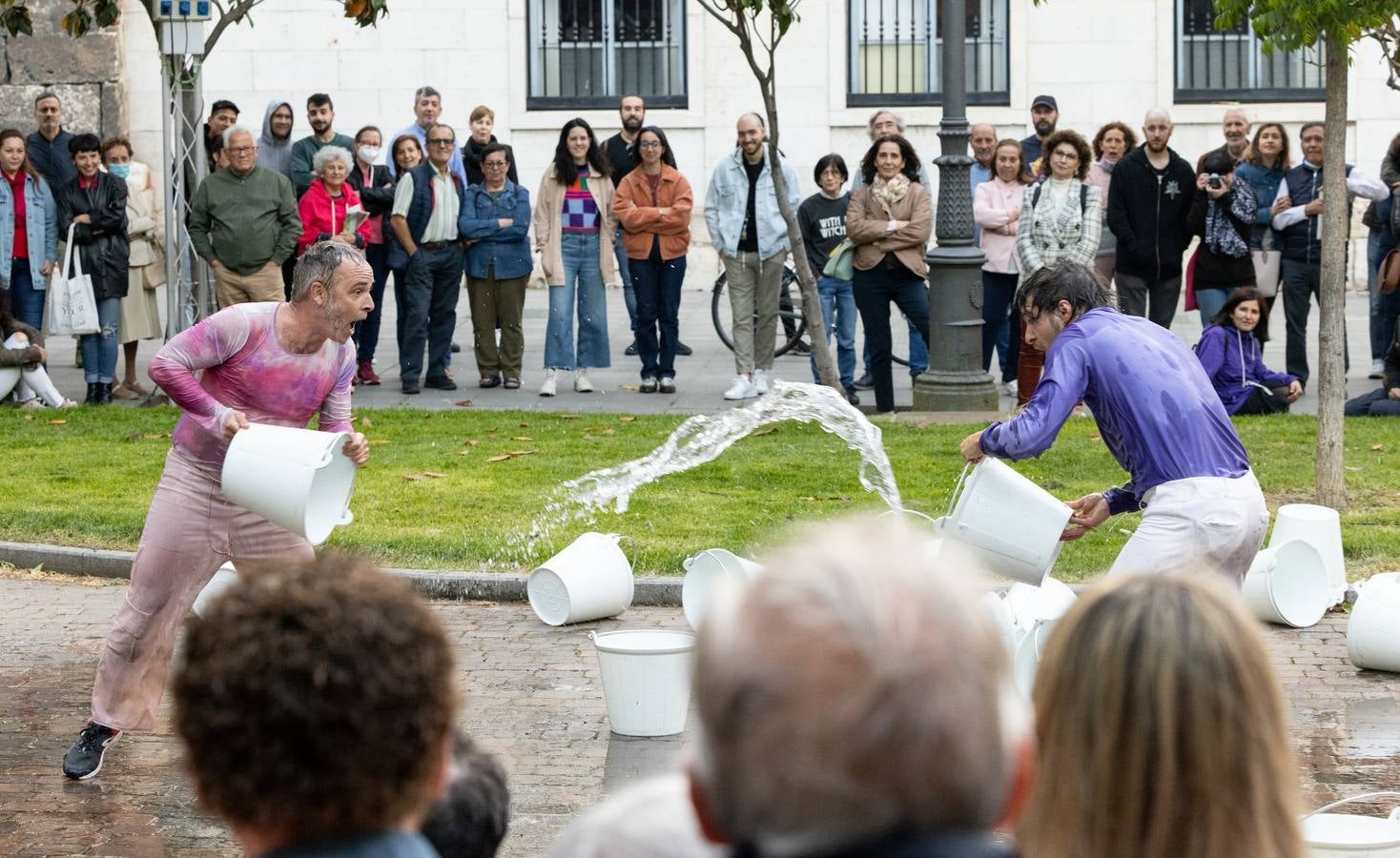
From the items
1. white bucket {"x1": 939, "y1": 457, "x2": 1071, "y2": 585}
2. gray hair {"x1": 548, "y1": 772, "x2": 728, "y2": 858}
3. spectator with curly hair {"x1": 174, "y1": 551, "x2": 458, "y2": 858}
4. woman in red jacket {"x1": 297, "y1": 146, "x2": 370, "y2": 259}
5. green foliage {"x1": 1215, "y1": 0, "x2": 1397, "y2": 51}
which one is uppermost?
green foliage {"x1": 1215, "y1": 0, "x2": 1397, "y2": 51}

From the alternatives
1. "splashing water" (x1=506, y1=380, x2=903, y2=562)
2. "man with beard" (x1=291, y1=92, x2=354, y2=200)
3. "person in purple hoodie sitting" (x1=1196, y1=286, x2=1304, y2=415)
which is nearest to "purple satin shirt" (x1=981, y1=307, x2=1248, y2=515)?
"splashing water" (x1=506, y1=380, x2=903, y2=562)

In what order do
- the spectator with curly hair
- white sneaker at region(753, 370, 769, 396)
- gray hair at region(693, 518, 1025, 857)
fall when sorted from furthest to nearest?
1. white sneaker at region(753, 370, 769, 396)
2. the spectator with curly hair
3. gray hair at region(693, 518, 1025, 857)

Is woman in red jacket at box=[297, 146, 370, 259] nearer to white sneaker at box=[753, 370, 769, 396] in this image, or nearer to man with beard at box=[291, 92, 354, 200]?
man with beard at box=[291, 92, 354, 200]

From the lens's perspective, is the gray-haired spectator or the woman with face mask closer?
the gray-haired spectator

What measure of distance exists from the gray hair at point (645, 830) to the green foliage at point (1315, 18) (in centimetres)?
829

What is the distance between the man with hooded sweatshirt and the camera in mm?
16188

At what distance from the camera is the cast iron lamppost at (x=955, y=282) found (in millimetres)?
13594

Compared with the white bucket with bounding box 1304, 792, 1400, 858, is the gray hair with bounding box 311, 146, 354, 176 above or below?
above

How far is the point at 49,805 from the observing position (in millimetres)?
6160

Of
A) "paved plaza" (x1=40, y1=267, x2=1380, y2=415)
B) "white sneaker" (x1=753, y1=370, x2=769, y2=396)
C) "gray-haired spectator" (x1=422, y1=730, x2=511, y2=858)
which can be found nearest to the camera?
"gray-haired spectator" (x1=422, y1=730, x2=511, y2=858)

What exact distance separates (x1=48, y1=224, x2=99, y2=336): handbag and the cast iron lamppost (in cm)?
600

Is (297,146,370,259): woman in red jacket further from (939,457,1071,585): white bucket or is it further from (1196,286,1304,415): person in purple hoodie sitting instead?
(939,457,1071,585): white bucket

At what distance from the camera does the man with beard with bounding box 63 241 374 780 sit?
21.2 ft

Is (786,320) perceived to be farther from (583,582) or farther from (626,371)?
(583,582)
